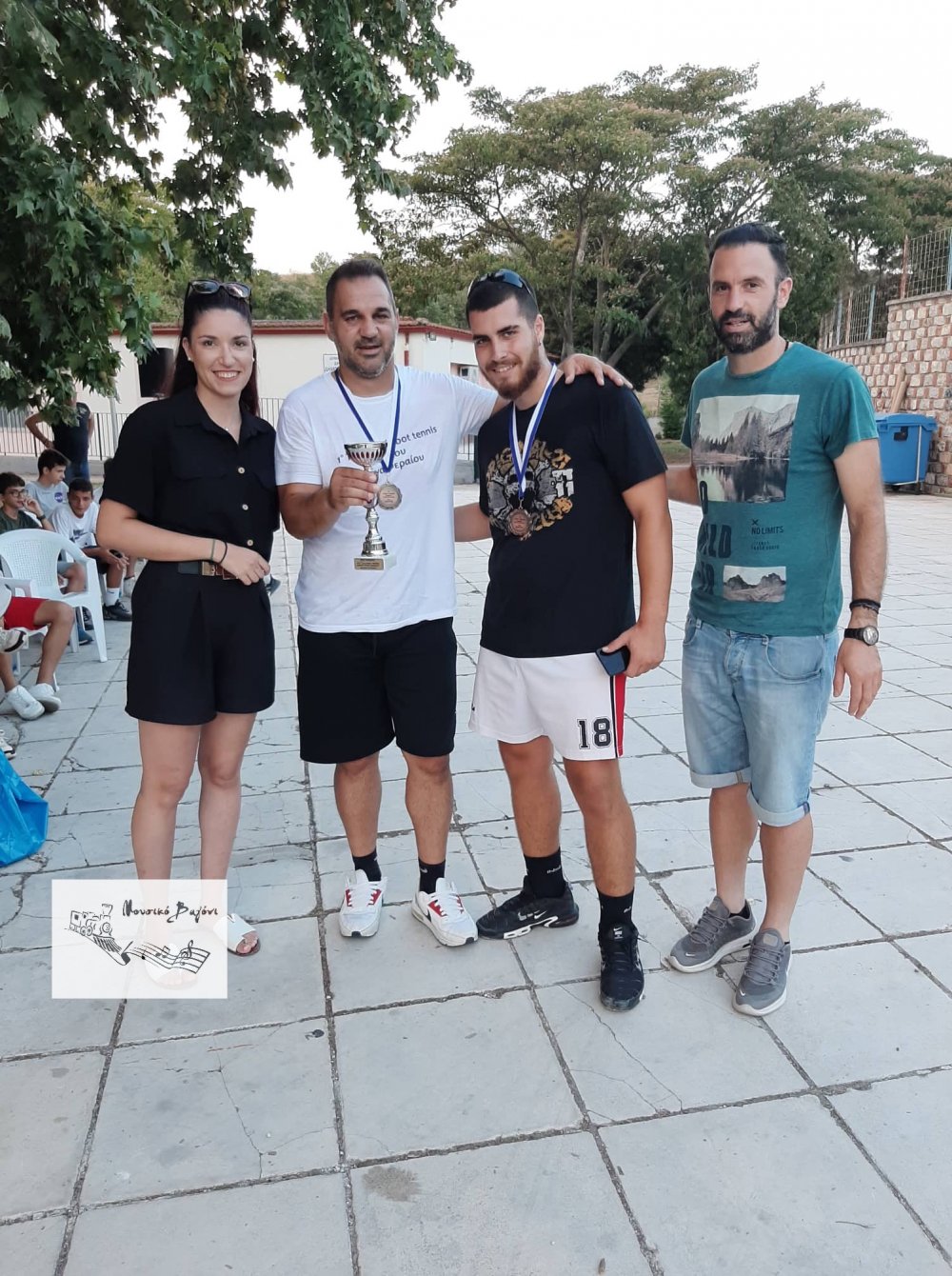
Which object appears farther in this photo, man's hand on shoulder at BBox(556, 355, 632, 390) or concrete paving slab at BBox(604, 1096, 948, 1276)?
man's hand on shoulder at BBox(556, 355, 632, 390)

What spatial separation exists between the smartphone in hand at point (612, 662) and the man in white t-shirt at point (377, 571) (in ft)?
1.66

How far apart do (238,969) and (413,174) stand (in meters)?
22.0

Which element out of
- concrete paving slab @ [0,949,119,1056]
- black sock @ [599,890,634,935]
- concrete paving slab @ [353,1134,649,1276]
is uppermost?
black sock @ [599,890,634,935]

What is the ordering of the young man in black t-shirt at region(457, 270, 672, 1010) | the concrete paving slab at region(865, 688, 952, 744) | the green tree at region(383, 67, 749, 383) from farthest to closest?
the green tree at region(383, 67, 749, 383) < the concrete paving slab at region(865, 688, 952, 744) < the young man in black t-shirt at region(457, 270, 672, 1010)

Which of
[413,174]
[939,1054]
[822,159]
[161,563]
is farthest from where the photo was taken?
[822,159]

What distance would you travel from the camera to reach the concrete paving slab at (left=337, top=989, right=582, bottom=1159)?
2096 mm

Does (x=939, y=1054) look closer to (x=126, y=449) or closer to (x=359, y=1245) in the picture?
(x=359, y=1245)

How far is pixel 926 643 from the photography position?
20.4 feet

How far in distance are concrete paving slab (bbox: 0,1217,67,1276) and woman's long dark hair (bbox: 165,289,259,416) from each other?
194 cm

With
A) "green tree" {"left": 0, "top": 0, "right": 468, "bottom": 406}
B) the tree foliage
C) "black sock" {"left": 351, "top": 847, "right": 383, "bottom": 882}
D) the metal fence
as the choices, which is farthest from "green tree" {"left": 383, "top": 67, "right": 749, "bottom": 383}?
"black sock" {"left": 351, "top": 847, "right": 383, "bottom": 882}

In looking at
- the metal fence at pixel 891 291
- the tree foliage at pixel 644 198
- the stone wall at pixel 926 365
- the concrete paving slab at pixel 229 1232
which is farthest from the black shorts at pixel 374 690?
the tree foliage at pixel 644 198

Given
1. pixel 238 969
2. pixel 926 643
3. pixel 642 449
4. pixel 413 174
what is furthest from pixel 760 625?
pixel 413 174

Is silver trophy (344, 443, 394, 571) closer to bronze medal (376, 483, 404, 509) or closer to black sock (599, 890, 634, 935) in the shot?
bronze medal (376, 483, 404, 509)

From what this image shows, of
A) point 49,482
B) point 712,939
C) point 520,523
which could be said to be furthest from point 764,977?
point 49,482
